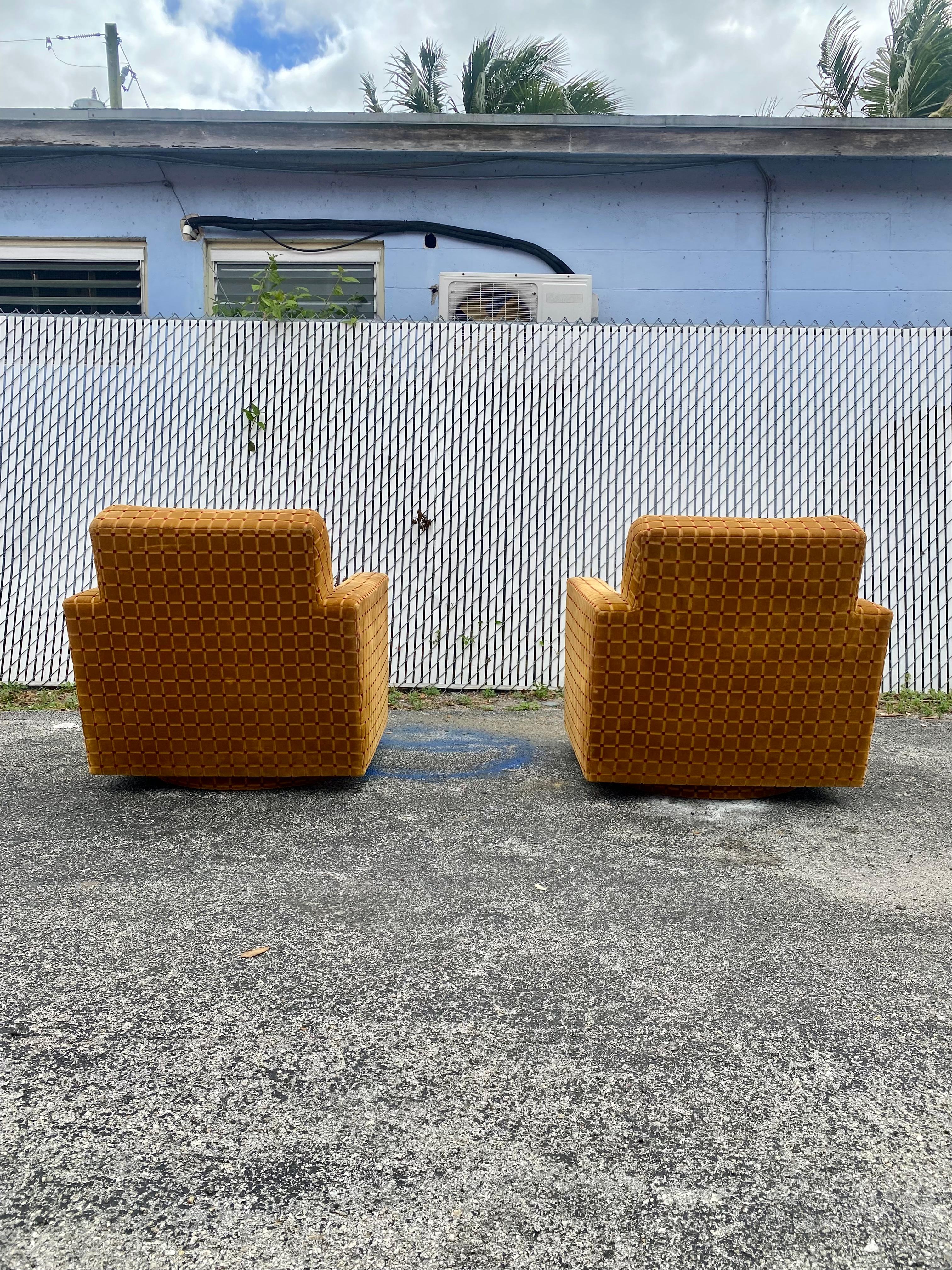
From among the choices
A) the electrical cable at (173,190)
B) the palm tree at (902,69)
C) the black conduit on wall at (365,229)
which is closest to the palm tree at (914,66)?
the palm tree at (902,69)

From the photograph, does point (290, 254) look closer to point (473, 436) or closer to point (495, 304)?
point (495, 304)

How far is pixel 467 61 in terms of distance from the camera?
10133mm

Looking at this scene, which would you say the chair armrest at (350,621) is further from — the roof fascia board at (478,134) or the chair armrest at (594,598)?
the roof fascia board at (478,134)

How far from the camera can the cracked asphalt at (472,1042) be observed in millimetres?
1142

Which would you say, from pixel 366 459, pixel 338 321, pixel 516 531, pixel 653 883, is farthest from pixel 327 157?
pixel 653 883

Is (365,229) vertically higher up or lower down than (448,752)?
higher up

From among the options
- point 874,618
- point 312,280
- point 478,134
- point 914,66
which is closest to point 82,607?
point 874,618

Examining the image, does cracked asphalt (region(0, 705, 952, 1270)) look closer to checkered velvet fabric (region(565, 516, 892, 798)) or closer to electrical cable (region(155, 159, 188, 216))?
checkered velvet fabric (region(565, 516, 892, 798))

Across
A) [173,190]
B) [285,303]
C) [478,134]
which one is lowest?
[285,303]

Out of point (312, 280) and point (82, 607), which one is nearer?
point (82, 607)

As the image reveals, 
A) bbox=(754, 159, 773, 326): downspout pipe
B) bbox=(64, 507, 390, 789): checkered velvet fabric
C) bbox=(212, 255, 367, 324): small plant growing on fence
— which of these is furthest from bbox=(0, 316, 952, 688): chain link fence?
bbox=(754, 159, 773, 326): downspout pipe

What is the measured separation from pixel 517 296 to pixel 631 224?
1251 mm

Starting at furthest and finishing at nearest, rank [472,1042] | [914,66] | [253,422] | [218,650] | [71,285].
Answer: [914,66] < [71,285] < [253,422] < [218,650] < [472,1042]

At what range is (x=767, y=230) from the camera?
6805mm
